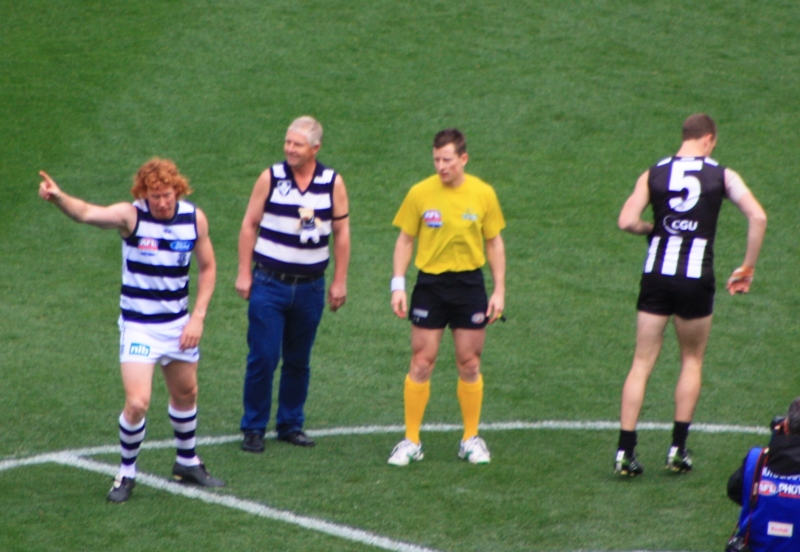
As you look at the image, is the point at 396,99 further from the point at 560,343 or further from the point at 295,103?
the point at 560,343

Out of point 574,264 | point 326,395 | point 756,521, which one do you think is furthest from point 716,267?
point 756,521

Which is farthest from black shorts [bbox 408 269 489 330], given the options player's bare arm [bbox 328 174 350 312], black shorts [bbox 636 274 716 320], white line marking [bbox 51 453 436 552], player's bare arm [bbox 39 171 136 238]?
player's bare arm [bbox 39 171 136 238]

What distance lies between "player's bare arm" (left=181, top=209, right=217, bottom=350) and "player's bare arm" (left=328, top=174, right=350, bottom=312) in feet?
3.40

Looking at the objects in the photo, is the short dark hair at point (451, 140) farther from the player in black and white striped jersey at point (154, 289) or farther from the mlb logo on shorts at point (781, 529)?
the mlb logo on shorts at point (781, 529)

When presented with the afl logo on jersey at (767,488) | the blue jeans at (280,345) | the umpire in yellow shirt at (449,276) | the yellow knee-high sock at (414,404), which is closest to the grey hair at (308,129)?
the umpire in yellow shirt at (449,276)

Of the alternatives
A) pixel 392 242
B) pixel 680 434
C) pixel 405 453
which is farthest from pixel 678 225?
pixel 392 242

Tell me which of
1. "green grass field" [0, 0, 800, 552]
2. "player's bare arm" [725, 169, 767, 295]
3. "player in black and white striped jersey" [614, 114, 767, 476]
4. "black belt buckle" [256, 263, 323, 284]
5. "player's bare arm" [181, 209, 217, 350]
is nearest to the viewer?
"player's bare arm" [181, 209, 217, 350]

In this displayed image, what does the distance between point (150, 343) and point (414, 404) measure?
1.67m

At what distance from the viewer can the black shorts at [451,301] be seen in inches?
261

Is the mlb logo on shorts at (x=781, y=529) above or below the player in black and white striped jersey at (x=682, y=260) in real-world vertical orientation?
below

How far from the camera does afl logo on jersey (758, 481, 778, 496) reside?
4.84 metres

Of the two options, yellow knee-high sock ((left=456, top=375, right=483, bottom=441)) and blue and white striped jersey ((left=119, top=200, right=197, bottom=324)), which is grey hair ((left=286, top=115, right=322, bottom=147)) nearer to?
blue and white striped jersey ((left=119, top=200, right=197, bottom=324))

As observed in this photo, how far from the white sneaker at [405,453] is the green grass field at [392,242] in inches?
2.9

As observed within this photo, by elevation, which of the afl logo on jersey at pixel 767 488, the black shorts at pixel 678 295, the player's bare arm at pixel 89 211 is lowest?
the afl logo on jersey at pixel 767 488
